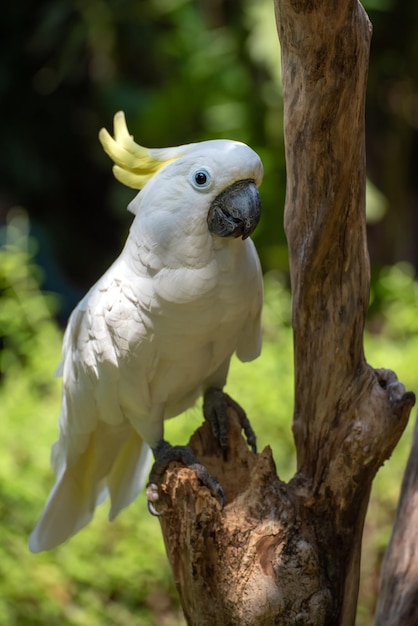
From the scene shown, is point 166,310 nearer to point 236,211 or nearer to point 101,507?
point 236,211

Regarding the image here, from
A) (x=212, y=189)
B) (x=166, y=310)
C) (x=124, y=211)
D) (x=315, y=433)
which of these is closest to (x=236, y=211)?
(x=212, y=189)

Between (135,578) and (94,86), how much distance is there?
482cm

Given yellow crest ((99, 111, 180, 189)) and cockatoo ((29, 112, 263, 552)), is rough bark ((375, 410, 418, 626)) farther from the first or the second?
yellow crest ((99, 111, 180, 189))

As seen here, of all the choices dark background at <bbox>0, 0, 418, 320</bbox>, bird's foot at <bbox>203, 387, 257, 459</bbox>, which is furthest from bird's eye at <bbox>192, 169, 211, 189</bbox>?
dark background at <bbox>0, 0, 418, 320</bbox>

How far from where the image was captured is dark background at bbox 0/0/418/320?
504 cm


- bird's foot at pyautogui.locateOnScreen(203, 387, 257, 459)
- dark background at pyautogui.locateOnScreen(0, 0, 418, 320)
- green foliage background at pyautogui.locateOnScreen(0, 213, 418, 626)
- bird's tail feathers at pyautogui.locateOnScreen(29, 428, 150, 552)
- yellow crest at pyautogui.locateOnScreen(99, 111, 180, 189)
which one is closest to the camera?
yellow crest at pyautogui.locateOnScreen(99, 111, 180, 189)

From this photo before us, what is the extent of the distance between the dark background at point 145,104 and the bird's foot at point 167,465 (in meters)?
3.05

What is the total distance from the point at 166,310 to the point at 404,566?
2.74ft

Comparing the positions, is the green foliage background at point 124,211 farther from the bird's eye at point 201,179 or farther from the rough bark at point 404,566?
the bird's eye at point 201,179

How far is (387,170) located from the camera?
5422 millimetres

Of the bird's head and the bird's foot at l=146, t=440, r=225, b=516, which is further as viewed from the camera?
the bird's foot at l=146, t=440, r=225, b=516

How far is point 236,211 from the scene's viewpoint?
1497mm

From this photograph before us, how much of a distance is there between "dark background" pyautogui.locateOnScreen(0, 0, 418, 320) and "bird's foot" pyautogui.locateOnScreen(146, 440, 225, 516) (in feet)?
9.99

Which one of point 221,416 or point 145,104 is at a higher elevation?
point 145,104
